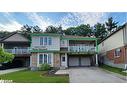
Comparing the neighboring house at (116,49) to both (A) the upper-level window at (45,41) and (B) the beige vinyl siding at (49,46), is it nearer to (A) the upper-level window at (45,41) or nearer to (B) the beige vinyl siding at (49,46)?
(B) the beige vinyl siding at (49,46)

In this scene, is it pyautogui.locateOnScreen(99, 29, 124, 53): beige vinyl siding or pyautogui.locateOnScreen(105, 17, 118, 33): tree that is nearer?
pyautogui.locateOnScreen(99, 29, 124, 53): beige vinyl siding

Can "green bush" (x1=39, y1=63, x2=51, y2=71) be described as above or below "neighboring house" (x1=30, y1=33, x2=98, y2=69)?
below

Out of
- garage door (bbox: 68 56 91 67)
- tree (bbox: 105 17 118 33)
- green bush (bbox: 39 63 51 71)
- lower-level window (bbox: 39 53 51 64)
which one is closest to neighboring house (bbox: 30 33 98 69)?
lower-level window (bbox: 39 53 51 64)

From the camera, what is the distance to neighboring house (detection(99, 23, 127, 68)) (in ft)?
69.2

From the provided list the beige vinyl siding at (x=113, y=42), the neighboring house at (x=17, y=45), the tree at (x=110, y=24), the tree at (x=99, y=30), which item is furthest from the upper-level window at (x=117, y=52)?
the tree at (x=110, y=24)

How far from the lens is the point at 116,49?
24.0 m

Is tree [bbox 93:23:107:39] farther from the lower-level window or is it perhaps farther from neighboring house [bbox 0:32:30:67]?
the lower-level window

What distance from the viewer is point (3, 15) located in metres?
41.6

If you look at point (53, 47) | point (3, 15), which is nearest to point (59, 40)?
point (53, 47)

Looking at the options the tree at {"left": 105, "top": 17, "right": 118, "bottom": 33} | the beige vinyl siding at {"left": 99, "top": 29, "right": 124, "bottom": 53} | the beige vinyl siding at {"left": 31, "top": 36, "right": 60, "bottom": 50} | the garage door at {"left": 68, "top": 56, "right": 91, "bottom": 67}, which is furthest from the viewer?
the tree at {"left": 105, "top": 17, "right": 118, "bottom": 33}

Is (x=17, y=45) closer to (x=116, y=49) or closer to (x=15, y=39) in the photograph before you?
(x=15, y=39)
